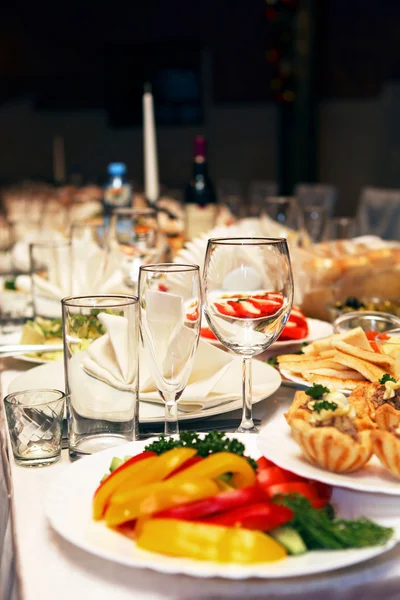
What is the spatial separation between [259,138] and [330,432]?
319 inches

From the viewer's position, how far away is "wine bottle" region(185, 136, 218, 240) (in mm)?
2740

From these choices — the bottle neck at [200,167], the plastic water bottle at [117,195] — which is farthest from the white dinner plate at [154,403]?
the plastic water bottle at [117,195]

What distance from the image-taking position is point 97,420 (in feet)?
3.17

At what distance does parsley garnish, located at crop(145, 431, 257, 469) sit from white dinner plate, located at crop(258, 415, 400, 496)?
3 centimetres

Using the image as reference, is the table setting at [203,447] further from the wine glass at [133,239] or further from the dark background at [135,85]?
the dark background at [135,85]

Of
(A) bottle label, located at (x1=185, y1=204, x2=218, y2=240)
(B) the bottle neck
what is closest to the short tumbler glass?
(A) bottle label, located at (x1=185, y1=204, x2=218, y2=240)

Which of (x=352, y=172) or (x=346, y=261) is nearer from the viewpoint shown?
(x=346, y=261)

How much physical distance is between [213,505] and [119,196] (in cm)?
308

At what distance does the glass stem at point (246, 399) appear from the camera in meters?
1.01

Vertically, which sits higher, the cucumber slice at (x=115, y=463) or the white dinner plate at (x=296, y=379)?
the cucumber slice at (x=115, y=463)

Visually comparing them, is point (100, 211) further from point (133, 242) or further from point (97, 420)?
point (97, 420)

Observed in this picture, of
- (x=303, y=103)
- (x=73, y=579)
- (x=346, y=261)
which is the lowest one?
(x=73, y=579)

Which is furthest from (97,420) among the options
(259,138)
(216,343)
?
(259,138)

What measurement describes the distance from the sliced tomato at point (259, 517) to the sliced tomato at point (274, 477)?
0.33ft
